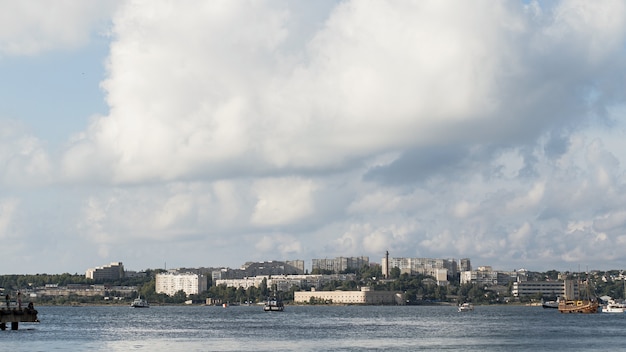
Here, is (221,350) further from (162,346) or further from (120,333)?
(120,333)

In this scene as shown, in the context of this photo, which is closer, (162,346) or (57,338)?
(162,346)

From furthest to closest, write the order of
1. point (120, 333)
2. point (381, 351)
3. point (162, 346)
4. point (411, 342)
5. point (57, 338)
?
point (120, 333)
point (57, 338)
point (411, 342)
point (162, 346)
point (381, 351)

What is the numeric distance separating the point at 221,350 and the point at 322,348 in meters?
11.8

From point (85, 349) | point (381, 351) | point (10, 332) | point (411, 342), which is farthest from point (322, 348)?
point (10, 332)

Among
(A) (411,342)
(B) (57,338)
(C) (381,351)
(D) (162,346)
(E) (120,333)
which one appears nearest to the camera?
(C) (381,351)

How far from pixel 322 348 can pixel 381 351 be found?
764 centimetres

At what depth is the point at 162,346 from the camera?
13025 cm

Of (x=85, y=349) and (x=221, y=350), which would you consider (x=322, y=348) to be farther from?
(x=85, y=349)

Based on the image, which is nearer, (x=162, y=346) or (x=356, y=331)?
(x=162, y=346)

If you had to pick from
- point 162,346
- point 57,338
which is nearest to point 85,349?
point 162,346

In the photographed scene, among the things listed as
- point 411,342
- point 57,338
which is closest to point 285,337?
point 411,342

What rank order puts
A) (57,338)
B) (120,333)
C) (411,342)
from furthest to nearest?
(120,333), (57,338), (411,342)

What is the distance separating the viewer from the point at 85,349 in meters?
126

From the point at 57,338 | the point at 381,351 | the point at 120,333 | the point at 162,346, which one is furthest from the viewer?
the point at 120,333
